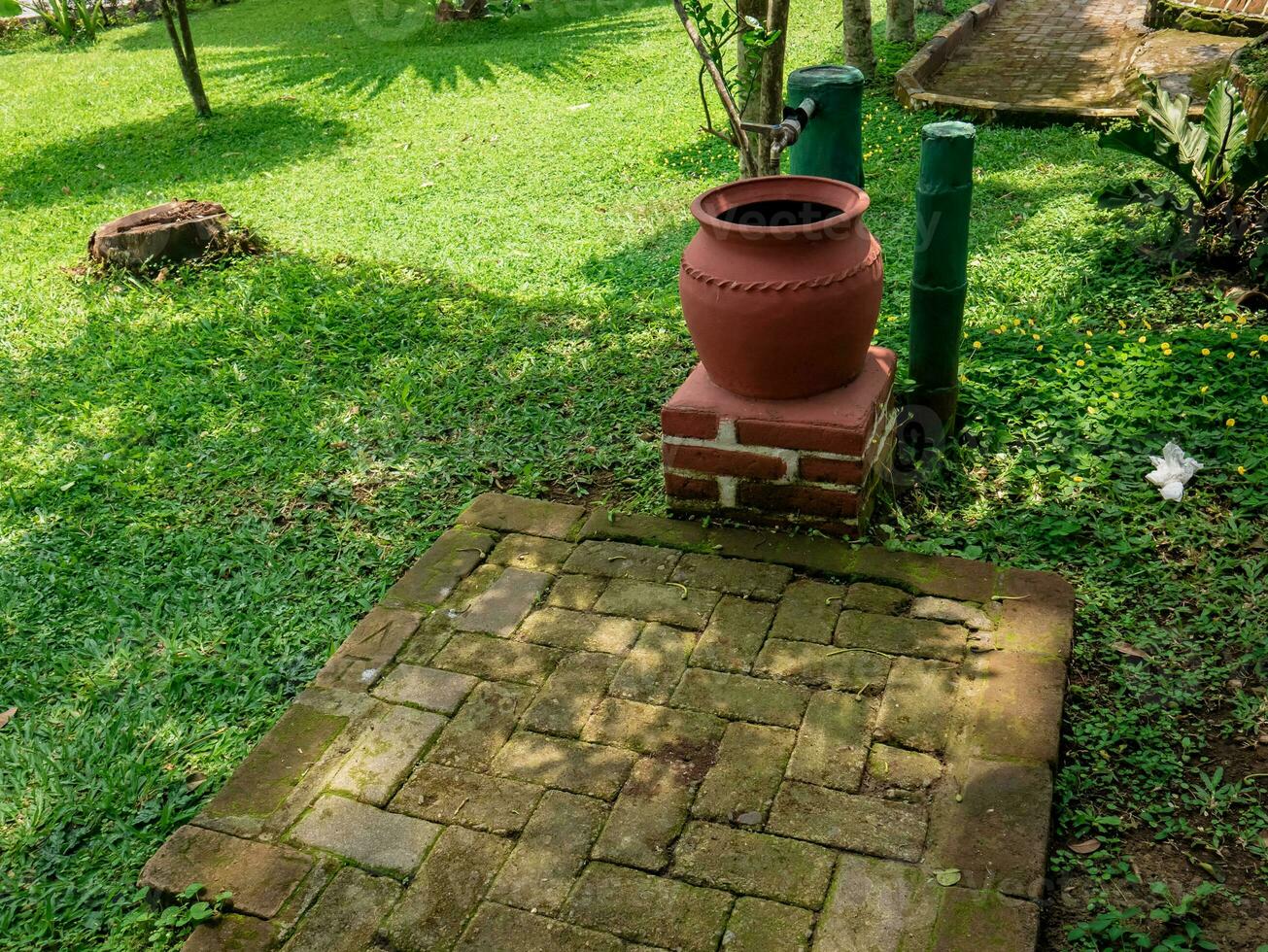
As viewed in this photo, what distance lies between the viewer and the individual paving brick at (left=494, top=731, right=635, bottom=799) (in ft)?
8.84

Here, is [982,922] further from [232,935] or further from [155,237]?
[155,237]

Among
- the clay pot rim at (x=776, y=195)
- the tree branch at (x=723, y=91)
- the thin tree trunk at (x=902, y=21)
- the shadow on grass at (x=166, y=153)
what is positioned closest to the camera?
the clay pot rim at (x=776, y=195)

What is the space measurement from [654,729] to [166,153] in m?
7.89

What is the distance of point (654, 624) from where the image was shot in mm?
3223

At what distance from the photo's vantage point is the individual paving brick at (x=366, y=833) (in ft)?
8.35

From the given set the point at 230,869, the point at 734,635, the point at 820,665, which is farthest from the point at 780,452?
the point at 230,869

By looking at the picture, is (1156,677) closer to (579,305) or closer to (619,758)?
(619,758)

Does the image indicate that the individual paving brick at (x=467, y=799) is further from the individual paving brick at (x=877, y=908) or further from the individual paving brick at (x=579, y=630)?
the individual paving brick at (x=877, y=908)

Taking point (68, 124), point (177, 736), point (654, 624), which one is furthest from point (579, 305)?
point (68, 124)

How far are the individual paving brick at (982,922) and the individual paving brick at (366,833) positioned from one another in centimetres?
118

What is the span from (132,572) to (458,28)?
1010 centimetres

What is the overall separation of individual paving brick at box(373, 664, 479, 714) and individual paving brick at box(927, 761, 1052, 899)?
1307mm

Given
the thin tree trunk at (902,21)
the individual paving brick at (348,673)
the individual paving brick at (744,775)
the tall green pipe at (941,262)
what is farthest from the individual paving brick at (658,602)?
the thin tree trunk at (902,21)

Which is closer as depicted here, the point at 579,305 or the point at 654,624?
the point at 654,624
